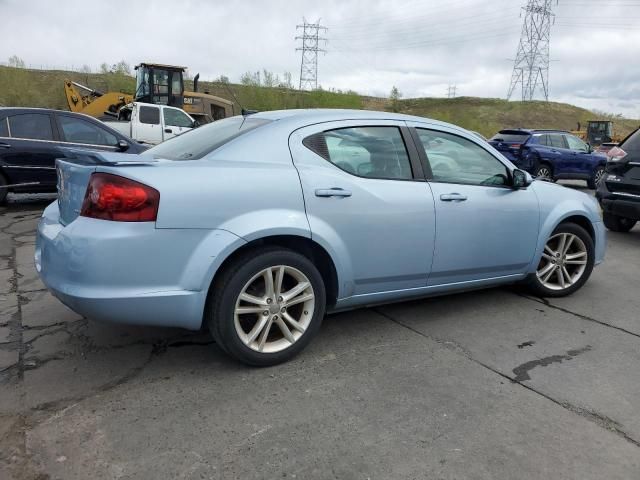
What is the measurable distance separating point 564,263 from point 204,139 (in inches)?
130

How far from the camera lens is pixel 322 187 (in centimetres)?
324

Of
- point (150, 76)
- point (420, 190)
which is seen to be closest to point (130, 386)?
point (420, 190)

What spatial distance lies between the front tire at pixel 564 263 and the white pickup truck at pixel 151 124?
12.5m

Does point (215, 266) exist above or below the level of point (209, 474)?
above

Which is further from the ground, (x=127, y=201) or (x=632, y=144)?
(x=632, y=144)

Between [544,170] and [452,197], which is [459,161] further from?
[544,170]

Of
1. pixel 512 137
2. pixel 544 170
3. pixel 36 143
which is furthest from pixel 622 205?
pixel 36 143

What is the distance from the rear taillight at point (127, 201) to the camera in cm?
271

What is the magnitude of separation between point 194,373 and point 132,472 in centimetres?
91

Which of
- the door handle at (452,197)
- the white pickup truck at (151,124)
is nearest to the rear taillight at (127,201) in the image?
the door handle at (452,197)

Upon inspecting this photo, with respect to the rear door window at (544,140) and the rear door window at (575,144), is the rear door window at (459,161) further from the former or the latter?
the rear door window at (575,144)

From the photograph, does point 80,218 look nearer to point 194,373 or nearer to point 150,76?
point 194,373

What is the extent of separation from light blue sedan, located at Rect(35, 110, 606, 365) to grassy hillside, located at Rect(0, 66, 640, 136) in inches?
1725

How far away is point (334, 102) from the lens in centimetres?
4947
